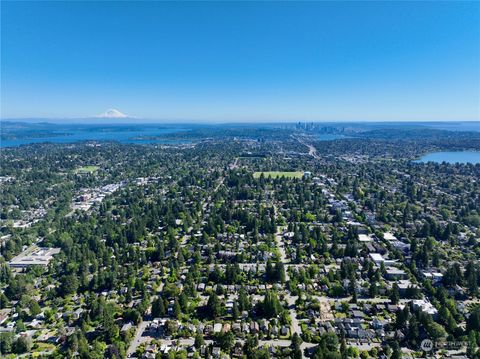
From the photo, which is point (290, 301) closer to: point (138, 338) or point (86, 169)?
point (138, 338)

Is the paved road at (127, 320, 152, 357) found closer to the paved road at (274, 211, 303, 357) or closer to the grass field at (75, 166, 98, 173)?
the paved road at (274, 211, 303, 357)

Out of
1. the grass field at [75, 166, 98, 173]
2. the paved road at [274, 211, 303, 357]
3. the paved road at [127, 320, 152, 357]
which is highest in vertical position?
the grass field at [75, 166, 98, 173]

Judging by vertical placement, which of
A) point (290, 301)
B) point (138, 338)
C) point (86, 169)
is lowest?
point (138, 338)

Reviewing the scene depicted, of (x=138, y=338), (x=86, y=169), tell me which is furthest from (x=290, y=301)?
(x=86, y=169)

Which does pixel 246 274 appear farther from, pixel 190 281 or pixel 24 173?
pixel 24 173

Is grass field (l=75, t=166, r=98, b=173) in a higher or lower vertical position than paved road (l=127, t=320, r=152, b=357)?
higher

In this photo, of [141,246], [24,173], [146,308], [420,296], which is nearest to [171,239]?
[141,246]

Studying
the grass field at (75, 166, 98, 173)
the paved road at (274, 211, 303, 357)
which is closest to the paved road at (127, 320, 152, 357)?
the paved road at (274, 211, 303, 357)

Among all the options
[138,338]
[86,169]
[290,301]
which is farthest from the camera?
[86,169]

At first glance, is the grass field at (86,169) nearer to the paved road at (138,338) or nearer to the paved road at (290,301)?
the paved road at (290,301)

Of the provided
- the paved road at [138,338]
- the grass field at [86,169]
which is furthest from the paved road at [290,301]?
the grass field at [86,169]

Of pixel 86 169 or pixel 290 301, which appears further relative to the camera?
pixel 86 169
